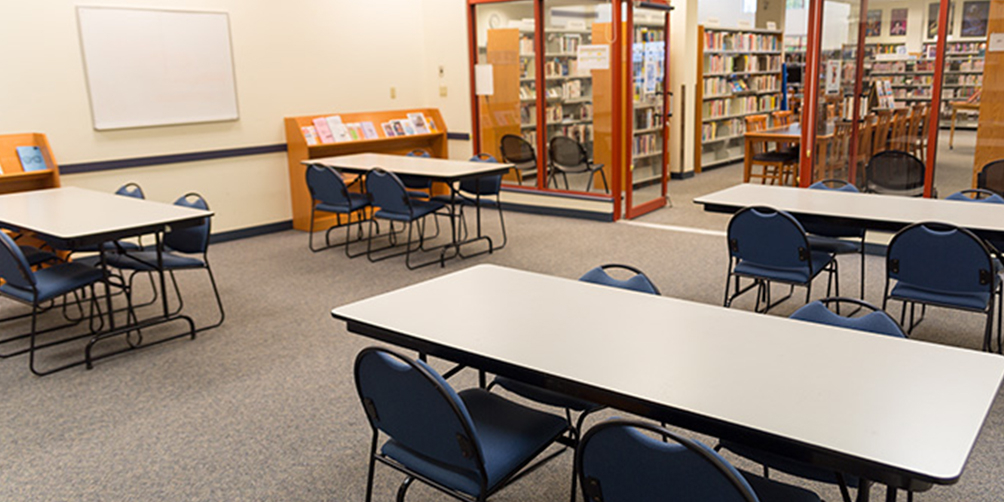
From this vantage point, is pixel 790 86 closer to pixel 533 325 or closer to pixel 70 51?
pixel 70 51

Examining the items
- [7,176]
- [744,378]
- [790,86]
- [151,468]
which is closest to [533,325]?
[744,378]

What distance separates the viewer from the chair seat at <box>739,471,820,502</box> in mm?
2008

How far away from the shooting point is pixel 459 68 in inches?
351

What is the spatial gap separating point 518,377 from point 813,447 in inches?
32.7

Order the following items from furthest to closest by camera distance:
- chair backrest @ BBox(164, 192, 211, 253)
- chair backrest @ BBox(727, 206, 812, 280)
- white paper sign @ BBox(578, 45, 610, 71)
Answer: white paper sign @ BBox(578, 45, 610, 71) → chair backrest @ BBox(164, 192, 211, 253) → chair backrest @ BBox(727, 206, 812, 280)

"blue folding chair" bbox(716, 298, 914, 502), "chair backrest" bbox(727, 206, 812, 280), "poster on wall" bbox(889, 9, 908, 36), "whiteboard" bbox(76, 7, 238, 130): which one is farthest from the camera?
"whiteboard" bbox(76, 7, 238, 130)

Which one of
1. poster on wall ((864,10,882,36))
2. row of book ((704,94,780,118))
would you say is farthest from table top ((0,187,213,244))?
row of book ((704,94,780,118))

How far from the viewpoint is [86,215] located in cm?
457

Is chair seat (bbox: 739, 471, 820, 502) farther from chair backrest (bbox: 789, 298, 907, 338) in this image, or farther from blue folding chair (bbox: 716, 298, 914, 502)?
chair backrest (bbox: 789, 298, 907, 338)

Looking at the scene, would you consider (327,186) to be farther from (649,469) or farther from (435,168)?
(649,469)

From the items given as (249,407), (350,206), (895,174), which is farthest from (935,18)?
(249,407)

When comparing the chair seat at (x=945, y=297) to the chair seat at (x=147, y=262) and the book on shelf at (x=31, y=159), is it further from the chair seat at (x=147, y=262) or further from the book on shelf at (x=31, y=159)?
the book on shelf at (x=31, y=159)

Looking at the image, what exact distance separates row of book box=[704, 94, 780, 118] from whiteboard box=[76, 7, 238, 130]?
689cm

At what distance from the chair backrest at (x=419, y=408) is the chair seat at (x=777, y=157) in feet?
23.5
